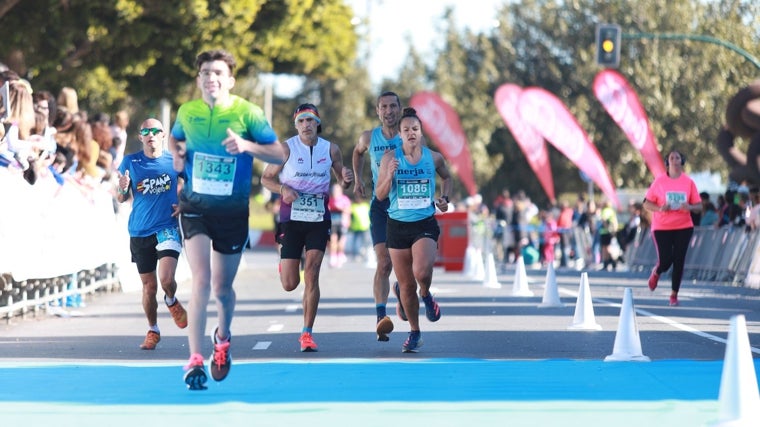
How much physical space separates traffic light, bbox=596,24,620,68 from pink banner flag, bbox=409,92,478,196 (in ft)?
37.8

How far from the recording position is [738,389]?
8352 mm

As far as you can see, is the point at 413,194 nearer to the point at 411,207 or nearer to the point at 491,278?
the point at 411,207

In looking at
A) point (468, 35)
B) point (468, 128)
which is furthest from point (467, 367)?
point (468, 35)

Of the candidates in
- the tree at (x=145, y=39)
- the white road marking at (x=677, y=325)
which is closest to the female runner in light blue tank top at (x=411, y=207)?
the white road marking at (x=677, y=325)

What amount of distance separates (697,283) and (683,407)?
20.9 m

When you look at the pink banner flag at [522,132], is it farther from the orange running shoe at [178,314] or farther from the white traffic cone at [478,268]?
the orange running shoe at [178,314]

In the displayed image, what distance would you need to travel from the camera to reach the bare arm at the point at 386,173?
13.4 metres

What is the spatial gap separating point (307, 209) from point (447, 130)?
38.7m

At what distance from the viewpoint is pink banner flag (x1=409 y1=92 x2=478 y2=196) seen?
51.2 meters

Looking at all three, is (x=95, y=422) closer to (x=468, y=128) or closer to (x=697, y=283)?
(x=697, y=283)

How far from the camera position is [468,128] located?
8350 centimetres

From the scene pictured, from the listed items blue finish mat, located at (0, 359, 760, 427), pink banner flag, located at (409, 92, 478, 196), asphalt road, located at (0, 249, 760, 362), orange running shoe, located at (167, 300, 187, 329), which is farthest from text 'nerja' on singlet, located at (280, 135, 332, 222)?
pink banner flag, located at (409, 92, 478, 196)

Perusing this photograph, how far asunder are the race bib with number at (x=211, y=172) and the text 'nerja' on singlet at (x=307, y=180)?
125 inches

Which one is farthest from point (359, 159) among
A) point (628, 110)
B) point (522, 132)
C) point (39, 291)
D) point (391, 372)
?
point (522, 132)
